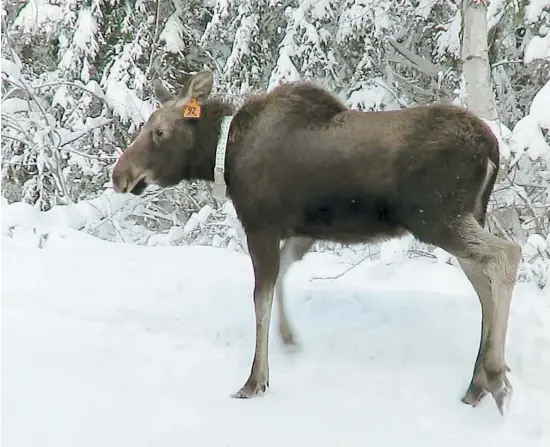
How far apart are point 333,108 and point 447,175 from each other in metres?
0.90

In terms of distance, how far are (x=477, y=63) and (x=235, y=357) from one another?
4.34 meters

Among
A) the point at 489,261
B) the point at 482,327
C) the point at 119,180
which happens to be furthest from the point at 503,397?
the point at 119,180

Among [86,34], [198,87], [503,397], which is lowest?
[503,397]

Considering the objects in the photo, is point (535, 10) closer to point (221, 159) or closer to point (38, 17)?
point (221, 159)

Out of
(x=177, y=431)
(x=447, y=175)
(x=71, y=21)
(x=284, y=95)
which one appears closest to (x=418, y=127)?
(x=447, y=175)

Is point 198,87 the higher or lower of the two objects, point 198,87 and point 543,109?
the higher

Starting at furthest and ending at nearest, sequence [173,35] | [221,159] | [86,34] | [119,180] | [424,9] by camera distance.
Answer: [173,35] → [86,34] → [424,9] → [119,180] → [221,159]

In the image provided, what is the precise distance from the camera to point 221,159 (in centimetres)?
447

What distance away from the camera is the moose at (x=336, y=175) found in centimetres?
389

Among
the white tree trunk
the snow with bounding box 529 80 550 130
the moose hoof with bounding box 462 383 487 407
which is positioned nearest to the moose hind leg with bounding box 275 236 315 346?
the moose hoof with bounding box 462 383 487 407

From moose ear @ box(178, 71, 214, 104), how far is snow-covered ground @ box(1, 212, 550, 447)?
1.59 m

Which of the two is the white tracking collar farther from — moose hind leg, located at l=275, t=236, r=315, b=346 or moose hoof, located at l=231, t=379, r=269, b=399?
moose hoof, located at l=231, t=379, r=269, b=399

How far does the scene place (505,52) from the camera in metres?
11.5

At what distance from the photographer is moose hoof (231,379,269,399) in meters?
3.91
